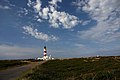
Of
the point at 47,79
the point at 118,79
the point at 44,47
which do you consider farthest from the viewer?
the point at 44,47

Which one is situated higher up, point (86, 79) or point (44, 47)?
point (44, 47)

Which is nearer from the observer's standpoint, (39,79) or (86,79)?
(86,79)

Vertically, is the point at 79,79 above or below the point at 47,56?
below

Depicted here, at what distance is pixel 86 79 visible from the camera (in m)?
21.3

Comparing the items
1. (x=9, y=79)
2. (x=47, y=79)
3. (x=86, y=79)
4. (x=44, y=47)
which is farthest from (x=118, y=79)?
(x=44, y=47)

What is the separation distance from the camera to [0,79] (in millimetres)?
25156

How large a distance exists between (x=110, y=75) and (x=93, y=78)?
8.38ft

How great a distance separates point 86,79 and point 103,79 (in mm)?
1500

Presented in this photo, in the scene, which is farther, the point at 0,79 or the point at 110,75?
the point at 0,79

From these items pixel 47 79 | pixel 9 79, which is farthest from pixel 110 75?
pixel 9 79

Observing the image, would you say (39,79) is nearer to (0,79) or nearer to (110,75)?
(0,79)

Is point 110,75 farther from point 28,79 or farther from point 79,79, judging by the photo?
point 28,79

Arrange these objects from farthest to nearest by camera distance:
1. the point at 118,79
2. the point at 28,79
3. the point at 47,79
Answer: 1. the point at 47,79
2. the point at 28,79
3. the point at 118,79

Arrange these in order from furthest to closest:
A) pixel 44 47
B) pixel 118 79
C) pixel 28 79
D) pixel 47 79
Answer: pixel 44 47, pixel 47 79, pixel 28 79, pixel 118 79
